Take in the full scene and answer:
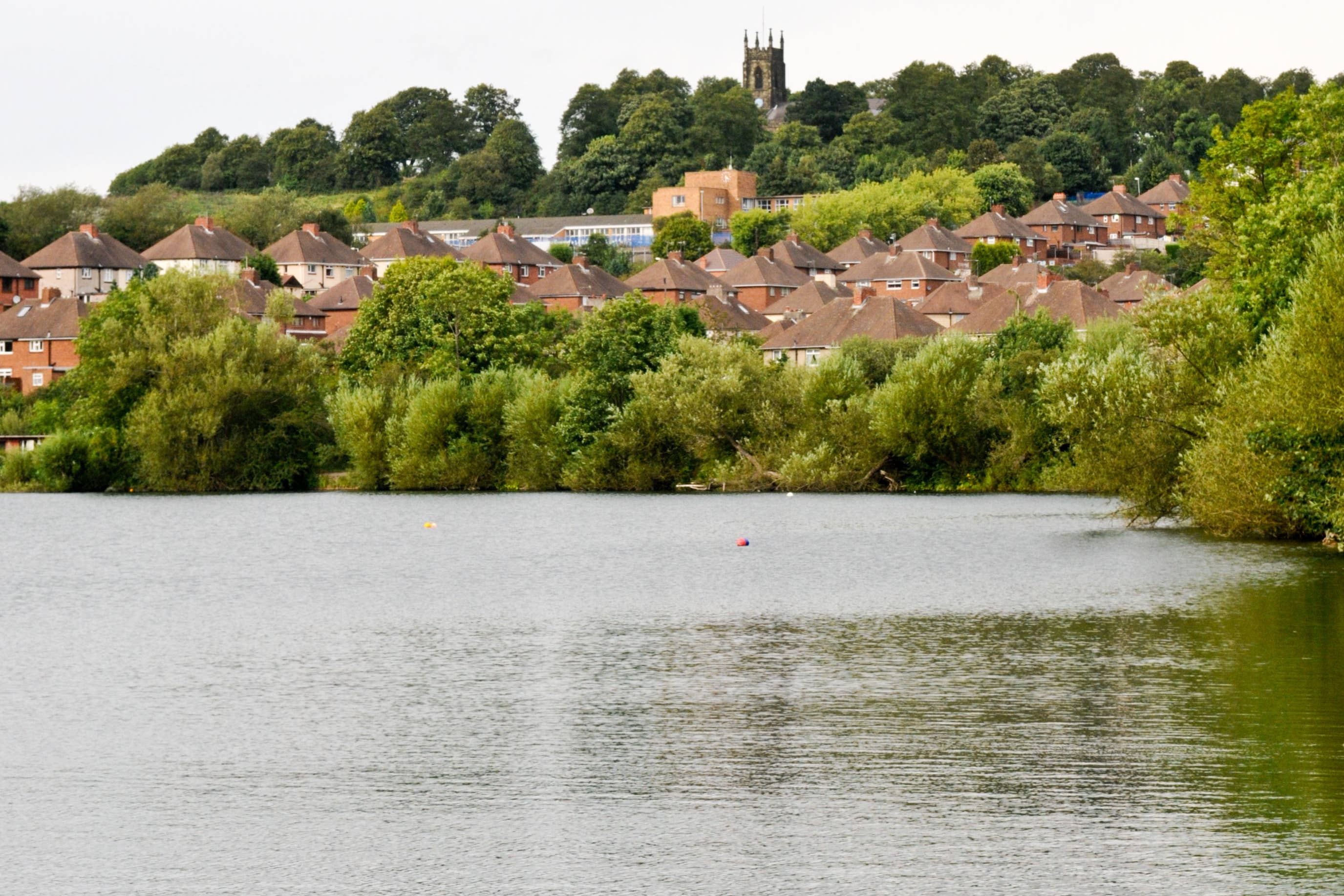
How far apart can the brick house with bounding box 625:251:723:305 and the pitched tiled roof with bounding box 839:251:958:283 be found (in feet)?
41.1

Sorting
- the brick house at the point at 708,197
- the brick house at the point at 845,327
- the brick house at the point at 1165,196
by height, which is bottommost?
the brick house at the point at 845,327

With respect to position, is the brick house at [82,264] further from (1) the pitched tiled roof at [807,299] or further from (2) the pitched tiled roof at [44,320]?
(1) the pitched tiled roof at [807,299]

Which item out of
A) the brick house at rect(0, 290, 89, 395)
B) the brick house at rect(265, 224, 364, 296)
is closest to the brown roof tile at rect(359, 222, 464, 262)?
the brick house at rect(265, 224, 364, 296)

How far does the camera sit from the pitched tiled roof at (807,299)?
5443 inches

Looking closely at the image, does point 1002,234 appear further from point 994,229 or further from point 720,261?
point 720,261

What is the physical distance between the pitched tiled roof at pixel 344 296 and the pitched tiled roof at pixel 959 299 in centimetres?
4268

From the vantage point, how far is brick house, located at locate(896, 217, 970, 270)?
506 feet

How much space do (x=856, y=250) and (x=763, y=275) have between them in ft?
52.3

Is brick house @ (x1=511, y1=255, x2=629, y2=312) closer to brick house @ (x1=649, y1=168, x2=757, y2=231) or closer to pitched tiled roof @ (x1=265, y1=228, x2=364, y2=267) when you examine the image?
pitched tiled roof @ (x1=265, y1=228, x2=364, y2=267)

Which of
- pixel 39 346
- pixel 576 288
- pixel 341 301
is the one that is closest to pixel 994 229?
pixel 576 288

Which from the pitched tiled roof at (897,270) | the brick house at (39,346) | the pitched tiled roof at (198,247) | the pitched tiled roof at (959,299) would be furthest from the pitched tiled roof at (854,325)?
the pitched tiled roof at (198,247)

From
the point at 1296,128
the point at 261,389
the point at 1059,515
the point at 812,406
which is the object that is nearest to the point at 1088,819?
the point at 1059,515

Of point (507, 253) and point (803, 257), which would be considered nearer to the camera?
point (507, 253)

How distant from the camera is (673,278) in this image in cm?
14175
